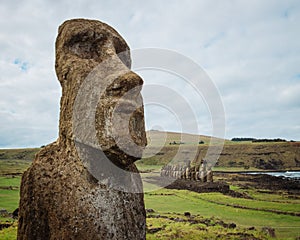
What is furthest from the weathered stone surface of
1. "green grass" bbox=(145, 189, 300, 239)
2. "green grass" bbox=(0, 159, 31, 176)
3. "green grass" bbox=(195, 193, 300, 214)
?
"green grass" bbox=(0, 159, 31, 176)

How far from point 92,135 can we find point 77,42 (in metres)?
1.57

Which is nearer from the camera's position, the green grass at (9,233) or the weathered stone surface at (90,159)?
the weathered stone surface at (90,159)

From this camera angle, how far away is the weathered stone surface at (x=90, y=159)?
13.6 ft

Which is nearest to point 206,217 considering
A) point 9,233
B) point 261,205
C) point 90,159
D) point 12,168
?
point 261,205

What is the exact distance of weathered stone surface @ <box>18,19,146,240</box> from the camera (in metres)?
4.14

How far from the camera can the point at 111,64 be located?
4.66m

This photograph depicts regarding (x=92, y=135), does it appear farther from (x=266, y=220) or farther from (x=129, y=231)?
(x=266, y=220)

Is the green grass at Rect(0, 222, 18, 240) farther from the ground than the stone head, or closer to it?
closer to it

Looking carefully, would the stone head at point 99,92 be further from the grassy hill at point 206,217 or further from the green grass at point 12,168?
the green grass at point 12,168

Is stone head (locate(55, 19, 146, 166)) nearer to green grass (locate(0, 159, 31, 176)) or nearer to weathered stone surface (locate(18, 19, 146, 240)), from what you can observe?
weathered stone surface (locate(18, 19, 146, 240))

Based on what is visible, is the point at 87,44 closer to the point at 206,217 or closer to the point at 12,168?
the point at 206,217

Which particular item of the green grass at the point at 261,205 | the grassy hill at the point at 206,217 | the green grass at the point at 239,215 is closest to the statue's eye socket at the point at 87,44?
the grassy hill at the point at 206,217

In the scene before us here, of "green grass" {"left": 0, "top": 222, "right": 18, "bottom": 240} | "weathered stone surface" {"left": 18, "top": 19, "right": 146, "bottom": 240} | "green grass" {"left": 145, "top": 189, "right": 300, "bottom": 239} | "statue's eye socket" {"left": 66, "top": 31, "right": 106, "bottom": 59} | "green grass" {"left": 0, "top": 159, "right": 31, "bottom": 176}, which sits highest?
"statue's eye socket" {"left": 66, "top": 31, "right": 106, "bottom": 59}

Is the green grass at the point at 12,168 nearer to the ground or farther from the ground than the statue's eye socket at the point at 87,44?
nearer to the ground
